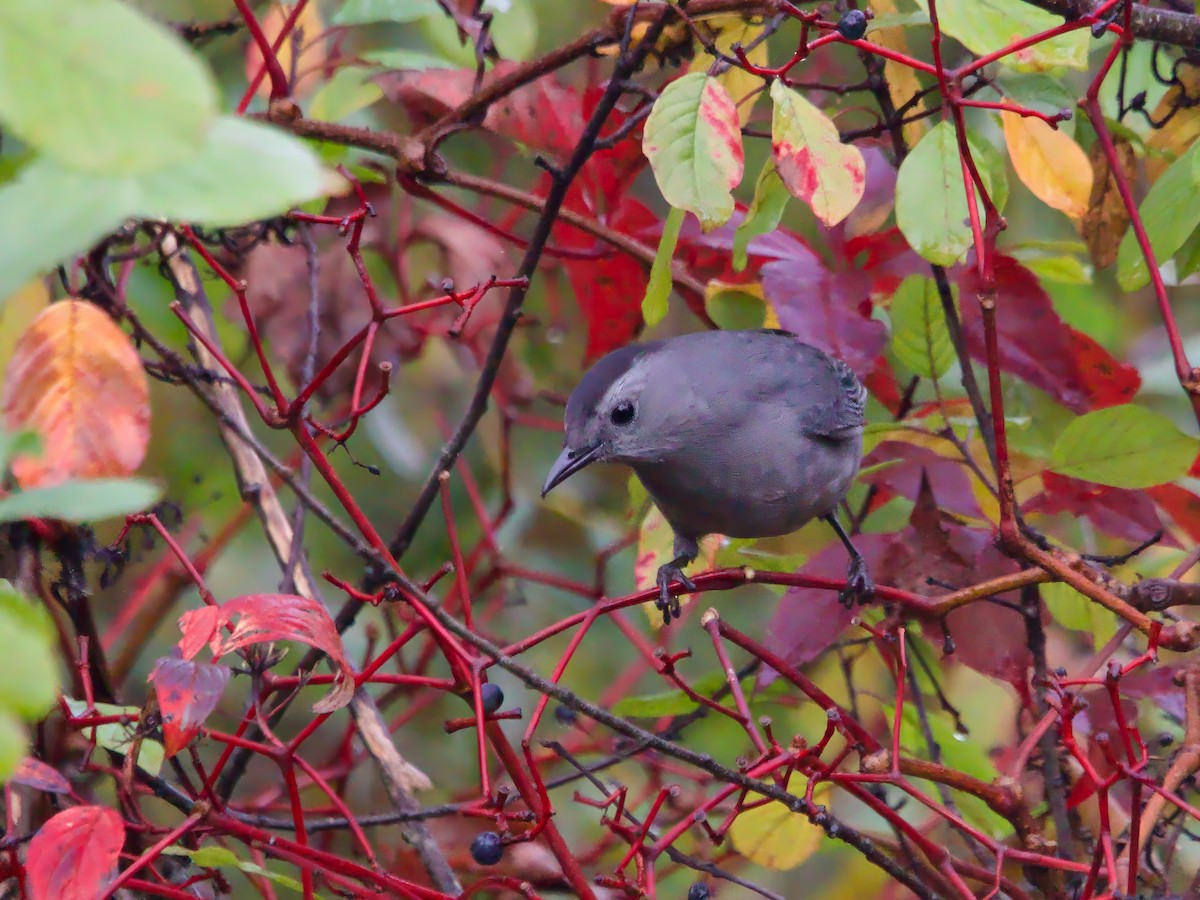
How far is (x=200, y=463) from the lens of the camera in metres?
3.04

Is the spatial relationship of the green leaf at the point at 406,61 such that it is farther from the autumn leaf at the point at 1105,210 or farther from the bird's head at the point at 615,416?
the autumn leaf at the point at 1105,210

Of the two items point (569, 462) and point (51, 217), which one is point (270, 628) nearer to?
point (51, 217)

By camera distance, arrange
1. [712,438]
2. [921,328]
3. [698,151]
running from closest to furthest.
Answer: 1. [698,151]
2. [921,328]
3. [712,438]

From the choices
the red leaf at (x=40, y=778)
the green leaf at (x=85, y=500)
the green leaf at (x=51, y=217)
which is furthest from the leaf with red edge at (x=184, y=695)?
the green leaf at (x=51, y=217)

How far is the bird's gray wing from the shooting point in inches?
113

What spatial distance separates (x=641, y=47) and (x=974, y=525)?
1.03 m

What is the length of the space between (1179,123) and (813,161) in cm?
111

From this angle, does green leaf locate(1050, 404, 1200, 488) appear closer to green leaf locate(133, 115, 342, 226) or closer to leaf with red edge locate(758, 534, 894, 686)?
leaf with red edge locate(758, 534, 894, 686)

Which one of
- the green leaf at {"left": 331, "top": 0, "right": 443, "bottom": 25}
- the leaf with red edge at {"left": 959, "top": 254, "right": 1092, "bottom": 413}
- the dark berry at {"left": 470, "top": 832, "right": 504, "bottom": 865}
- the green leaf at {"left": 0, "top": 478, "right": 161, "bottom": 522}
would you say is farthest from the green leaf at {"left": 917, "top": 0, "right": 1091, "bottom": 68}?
the green leaf at {"left": 0, "top": 478, "right": 161, "bottom": 522}

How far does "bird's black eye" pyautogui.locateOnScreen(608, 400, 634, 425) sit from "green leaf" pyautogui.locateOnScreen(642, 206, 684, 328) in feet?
1.78

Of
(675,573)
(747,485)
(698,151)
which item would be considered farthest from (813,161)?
(675,573)

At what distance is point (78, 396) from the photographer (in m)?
1.42

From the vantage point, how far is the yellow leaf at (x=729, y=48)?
2184 mm

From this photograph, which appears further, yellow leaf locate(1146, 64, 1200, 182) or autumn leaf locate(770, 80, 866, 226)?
yellow leaf locate(1146, 64, 1200, 182)
